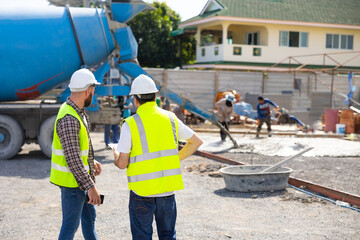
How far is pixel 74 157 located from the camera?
140 inches

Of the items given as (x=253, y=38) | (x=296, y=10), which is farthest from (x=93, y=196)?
(x=296, y=10)

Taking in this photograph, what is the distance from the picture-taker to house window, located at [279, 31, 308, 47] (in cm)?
3133

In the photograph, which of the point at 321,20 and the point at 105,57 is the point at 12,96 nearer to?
the point at 105,57

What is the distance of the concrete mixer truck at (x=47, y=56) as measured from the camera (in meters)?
10.1

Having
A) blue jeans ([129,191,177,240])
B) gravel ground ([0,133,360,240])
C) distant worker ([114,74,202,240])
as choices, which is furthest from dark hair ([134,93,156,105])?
gravel ground ([0,133,360,240])

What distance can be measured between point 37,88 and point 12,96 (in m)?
0.61

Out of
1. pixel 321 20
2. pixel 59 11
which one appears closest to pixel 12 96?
pixel 59 11

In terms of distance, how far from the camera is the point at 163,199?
3.63 metres

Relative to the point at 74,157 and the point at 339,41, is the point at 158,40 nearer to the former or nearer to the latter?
the point at 339,41

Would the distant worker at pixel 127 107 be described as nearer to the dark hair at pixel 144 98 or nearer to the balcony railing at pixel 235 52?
the dark hair at pixel 144 98

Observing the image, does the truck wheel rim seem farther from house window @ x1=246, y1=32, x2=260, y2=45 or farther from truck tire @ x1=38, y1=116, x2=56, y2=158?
house window @ x1=246, y1=32, x2=260, y2=45

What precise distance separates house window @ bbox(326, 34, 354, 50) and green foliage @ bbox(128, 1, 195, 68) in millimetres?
10133

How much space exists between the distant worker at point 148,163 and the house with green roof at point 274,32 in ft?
85.5

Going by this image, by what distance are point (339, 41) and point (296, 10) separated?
13.3ft
